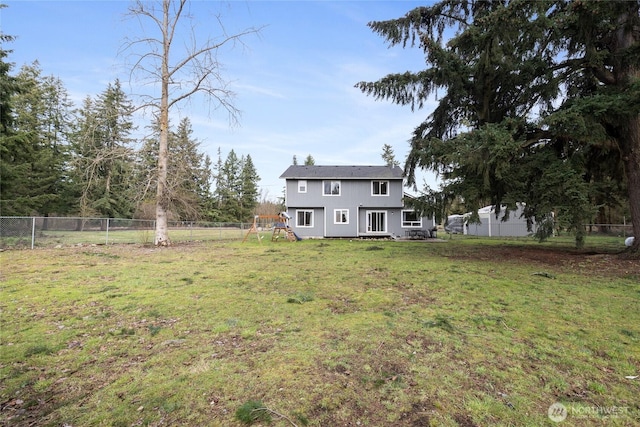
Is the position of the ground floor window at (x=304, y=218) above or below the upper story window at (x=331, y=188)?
below

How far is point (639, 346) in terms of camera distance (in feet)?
10.8

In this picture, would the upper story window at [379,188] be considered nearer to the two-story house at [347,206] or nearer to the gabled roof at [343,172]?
the two-story house at [347,206]

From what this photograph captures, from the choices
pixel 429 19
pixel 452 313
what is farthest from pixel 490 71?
pixel 452 313

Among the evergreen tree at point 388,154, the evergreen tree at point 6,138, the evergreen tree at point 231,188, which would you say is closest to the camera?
the evergreen tree at point 6,138

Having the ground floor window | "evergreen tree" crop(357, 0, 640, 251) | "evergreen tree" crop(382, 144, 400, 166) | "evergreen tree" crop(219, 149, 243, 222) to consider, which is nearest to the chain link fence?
the ground floor window

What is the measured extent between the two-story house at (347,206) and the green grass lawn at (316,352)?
15.7m

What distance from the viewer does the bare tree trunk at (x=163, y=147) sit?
1330cm

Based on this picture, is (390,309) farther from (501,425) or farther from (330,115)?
(330,115)

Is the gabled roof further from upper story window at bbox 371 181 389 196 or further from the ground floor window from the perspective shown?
the ground floor window

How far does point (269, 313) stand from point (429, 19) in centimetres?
1154

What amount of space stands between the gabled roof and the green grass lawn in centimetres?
1620

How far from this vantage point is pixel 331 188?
22.4 meters

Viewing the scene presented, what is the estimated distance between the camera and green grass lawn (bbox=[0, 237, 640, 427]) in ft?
7.25

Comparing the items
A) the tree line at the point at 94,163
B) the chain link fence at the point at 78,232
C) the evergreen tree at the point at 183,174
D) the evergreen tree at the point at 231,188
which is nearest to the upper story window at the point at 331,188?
the tree line at the point at 94,163
